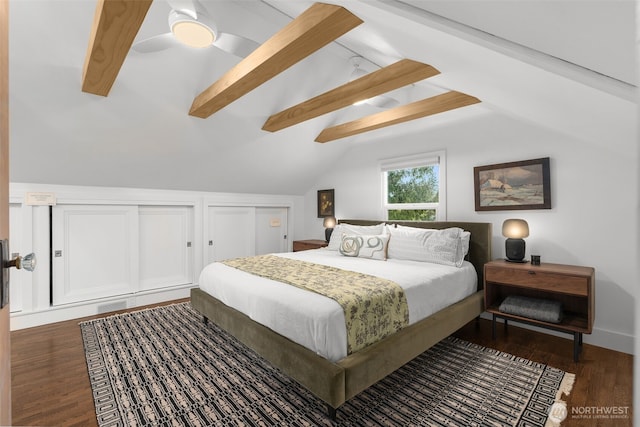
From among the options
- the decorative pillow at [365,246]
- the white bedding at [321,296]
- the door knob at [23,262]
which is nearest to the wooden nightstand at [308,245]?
the decorative pillow at [365,246]

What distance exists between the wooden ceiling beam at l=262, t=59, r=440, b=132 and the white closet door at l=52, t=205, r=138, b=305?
230cm

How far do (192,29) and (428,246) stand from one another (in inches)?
110

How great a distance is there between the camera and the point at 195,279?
444cm

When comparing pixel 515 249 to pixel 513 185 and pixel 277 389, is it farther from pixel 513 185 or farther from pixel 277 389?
pixel 277 389

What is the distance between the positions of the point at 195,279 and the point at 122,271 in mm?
959

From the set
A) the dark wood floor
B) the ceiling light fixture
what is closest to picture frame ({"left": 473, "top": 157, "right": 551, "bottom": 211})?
the dark wood floor

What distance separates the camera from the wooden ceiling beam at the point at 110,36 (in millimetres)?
1541

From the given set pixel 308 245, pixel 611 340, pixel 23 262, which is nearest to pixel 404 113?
pixel 308 245

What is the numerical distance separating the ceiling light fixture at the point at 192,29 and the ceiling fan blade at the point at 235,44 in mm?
58

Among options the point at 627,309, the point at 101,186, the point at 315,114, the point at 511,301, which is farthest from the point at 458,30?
the point at 101,186

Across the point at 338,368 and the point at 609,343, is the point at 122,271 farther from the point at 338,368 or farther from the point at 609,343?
the point at 609,343

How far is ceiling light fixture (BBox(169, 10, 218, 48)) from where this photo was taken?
5.42 feet

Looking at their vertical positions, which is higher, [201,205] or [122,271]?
[201,205]

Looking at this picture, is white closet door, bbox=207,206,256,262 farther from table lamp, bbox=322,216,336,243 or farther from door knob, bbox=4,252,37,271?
door knob, bbox=4,252,37,271
